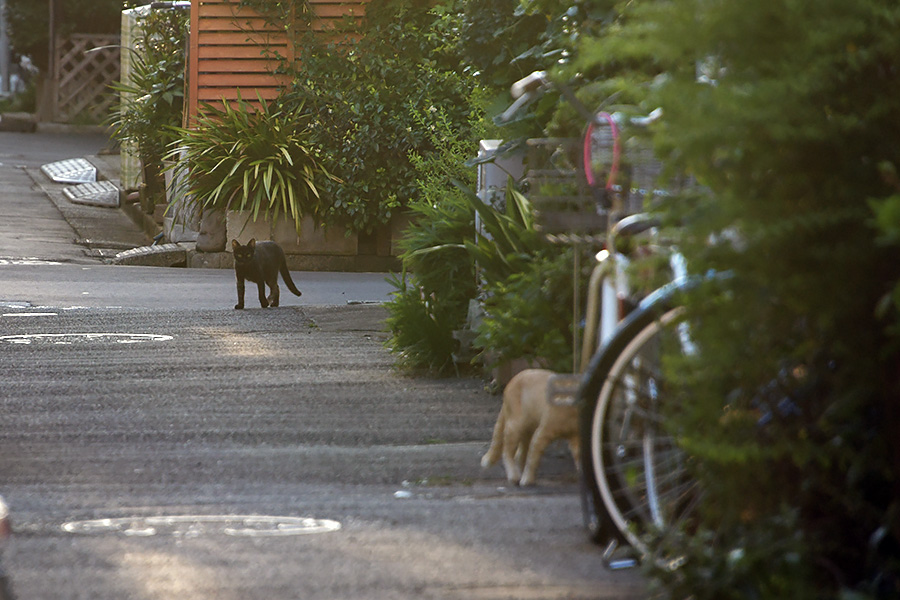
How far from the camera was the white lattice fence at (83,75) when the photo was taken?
2614 cm

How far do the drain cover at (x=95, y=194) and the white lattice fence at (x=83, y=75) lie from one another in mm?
8421

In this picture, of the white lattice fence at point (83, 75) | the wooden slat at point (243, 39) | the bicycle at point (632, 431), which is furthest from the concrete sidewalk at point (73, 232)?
the bicycle at point (632, 431)

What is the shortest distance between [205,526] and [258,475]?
2.90 ft

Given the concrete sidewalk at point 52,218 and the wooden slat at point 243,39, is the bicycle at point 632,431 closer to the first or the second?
the wooden slat at point 243,39

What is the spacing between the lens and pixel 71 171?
19.1 m

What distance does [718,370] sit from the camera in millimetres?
2133

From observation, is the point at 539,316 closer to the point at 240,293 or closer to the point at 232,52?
the point at 240,293

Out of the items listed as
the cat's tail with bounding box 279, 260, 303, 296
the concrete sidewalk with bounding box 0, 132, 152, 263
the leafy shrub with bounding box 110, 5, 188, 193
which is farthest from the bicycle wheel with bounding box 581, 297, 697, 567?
the leafy shrub with bounding box 110, 5, 188, 193

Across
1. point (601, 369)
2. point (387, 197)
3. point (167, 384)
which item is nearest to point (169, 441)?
point (167, 384)

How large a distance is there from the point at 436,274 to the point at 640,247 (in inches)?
131

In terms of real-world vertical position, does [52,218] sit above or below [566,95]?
below

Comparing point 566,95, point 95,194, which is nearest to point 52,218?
point 95,194

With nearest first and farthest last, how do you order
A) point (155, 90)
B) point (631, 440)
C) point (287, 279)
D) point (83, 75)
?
point (631, 440) < point (287, 279) < point (155, 90) < point (83, 75)

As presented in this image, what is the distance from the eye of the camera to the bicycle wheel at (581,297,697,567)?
103 inches
